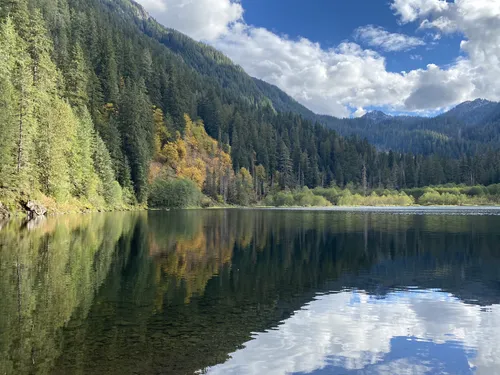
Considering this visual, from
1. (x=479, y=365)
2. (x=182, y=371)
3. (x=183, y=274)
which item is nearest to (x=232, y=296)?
(x=183, y=274)

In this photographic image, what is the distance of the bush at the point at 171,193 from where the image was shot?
118875 mm

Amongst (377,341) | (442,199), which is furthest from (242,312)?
(442,199)

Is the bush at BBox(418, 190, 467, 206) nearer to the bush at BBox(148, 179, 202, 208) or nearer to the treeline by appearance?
the treeline

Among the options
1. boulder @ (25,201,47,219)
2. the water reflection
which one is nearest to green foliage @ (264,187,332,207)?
boulder @ (25,201,47,219)

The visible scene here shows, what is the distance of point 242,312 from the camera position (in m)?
14.5

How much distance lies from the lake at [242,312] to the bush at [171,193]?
9046 centimetres

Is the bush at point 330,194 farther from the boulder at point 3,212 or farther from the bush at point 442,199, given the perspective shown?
the boulder at point 3,212

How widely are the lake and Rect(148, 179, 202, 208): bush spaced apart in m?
90.5

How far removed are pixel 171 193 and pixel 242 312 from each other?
109 m

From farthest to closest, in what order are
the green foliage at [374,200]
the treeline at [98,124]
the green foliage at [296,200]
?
the green foliage at [374,200] → the green foliage at [296,200] → the treeline at [98,124]

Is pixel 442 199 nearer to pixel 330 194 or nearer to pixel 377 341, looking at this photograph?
pixel 330 194

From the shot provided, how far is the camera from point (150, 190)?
117688 mm

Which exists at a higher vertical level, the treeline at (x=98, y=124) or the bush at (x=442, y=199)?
the treeline at (x=98, y=124)

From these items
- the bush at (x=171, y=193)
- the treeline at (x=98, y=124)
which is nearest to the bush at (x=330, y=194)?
the treeline at (x=98, y=124)
